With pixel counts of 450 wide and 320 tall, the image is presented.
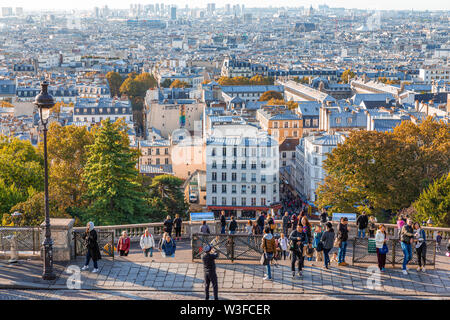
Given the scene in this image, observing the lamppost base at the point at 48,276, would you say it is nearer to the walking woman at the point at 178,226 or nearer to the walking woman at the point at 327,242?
the walking woman at the point at 178,226

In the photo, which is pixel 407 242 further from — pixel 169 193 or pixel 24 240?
pixel 169 193

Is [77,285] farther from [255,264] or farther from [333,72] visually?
[333,72]

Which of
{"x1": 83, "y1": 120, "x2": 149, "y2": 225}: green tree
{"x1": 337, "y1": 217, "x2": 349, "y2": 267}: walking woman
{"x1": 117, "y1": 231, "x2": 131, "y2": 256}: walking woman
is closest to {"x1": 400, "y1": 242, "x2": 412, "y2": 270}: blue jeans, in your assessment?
{"x1": 337, "y1": 217, "x2": 349, "y2": 267}: walking woman

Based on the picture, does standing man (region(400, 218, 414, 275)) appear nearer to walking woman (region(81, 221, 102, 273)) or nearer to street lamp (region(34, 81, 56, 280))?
walking woman (region(81, 221, 102, 273))

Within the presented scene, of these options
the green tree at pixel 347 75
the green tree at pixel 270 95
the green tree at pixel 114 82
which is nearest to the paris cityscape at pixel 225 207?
the green tree at pixel 270 95

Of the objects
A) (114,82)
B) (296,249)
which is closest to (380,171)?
(296,249)
